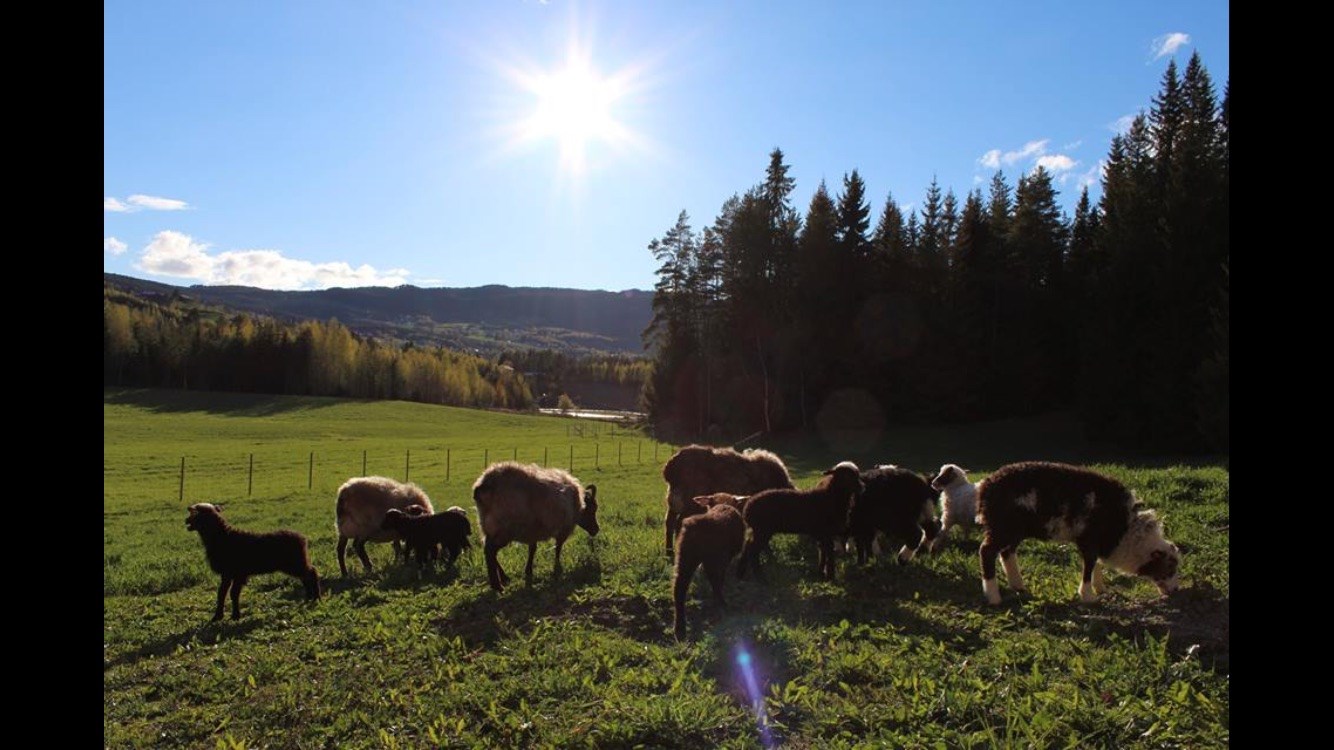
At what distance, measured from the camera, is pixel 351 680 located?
7.05 m

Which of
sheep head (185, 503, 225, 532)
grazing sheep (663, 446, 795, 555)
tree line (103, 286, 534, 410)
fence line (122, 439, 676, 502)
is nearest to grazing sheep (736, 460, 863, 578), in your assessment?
grazing sheep (663, 446, 795, 555)

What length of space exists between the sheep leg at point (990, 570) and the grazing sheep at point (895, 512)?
211 cm

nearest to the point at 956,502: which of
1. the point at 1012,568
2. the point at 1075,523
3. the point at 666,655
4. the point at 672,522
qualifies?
the point at 1012,568

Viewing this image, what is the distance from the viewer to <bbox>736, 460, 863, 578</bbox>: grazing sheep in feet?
33.9

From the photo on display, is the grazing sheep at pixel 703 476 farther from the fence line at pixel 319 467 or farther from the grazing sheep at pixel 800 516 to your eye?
the fence line at pixel 319 467

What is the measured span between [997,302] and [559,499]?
43489 mm

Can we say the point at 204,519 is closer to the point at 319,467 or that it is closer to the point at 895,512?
the point at 895,512

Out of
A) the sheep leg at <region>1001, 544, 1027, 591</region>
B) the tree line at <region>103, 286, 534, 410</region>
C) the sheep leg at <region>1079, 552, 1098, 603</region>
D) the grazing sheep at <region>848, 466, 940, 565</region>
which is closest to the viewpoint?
the sheep leg at <region>1079, 552, 1098, 603</region>

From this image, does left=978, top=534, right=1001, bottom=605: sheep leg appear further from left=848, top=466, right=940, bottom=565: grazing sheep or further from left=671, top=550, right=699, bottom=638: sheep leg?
left=671, top=550, right=699, bottom=638: sheep leg

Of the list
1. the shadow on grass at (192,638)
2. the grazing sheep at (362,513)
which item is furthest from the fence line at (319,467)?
the shadow on grass at (192,638)

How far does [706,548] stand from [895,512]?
3.76 m

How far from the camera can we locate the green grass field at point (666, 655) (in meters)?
5.68

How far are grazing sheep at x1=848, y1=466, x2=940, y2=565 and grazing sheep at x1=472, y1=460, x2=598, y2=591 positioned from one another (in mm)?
4698
